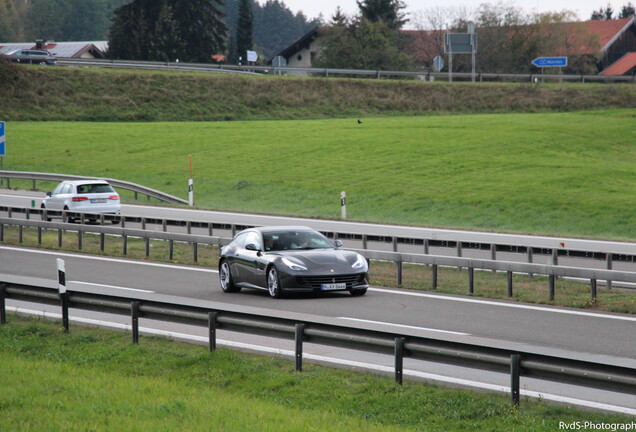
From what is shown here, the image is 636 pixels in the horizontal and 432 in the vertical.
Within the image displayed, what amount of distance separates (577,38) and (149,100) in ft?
169

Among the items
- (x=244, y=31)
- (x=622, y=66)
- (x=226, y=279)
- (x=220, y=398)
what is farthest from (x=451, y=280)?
(x=244, y=31)

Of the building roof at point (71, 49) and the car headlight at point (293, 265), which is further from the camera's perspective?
the building roof at point (71, 49)

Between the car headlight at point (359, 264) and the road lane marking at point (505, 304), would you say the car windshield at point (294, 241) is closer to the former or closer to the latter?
the car headlight at point (359, 264)

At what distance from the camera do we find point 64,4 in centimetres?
17525

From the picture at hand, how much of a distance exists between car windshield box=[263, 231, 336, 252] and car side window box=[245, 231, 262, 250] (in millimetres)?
129

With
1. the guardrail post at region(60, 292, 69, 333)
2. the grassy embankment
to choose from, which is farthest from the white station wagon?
the grassy embankment

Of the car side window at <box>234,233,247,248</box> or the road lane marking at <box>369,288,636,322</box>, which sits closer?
the road lane marking at <box>369,288,636,322</box>

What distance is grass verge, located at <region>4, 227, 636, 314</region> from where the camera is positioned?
52.4 ft

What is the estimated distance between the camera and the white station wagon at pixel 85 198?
30.7 meters

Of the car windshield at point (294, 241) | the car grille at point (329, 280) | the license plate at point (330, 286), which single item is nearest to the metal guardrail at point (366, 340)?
the car grille at point (329, 280)

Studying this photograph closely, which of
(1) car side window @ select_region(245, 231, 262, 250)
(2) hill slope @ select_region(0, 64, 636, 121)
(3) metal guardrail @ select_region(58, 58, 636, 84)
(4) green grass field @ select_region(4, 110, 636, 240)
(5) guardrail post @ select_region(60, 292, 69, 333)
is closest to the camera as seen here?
(5) guardrail post @ select_region(60, 292, 69, 333)

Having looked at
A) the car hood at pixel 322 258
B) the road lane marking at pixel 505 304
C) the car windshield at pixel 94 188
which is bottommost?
the road lane marking at pixel 505 304

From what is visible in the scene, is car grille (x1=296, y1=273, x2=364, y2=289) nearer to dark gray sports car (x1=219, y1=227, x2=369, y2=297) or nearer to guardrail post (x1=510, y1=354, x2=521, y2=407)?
dark gray sports car (x1=219, y1=227, x2=369, y2=297)

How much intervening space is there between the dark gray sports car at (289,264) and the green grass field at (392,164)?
43.4ft
